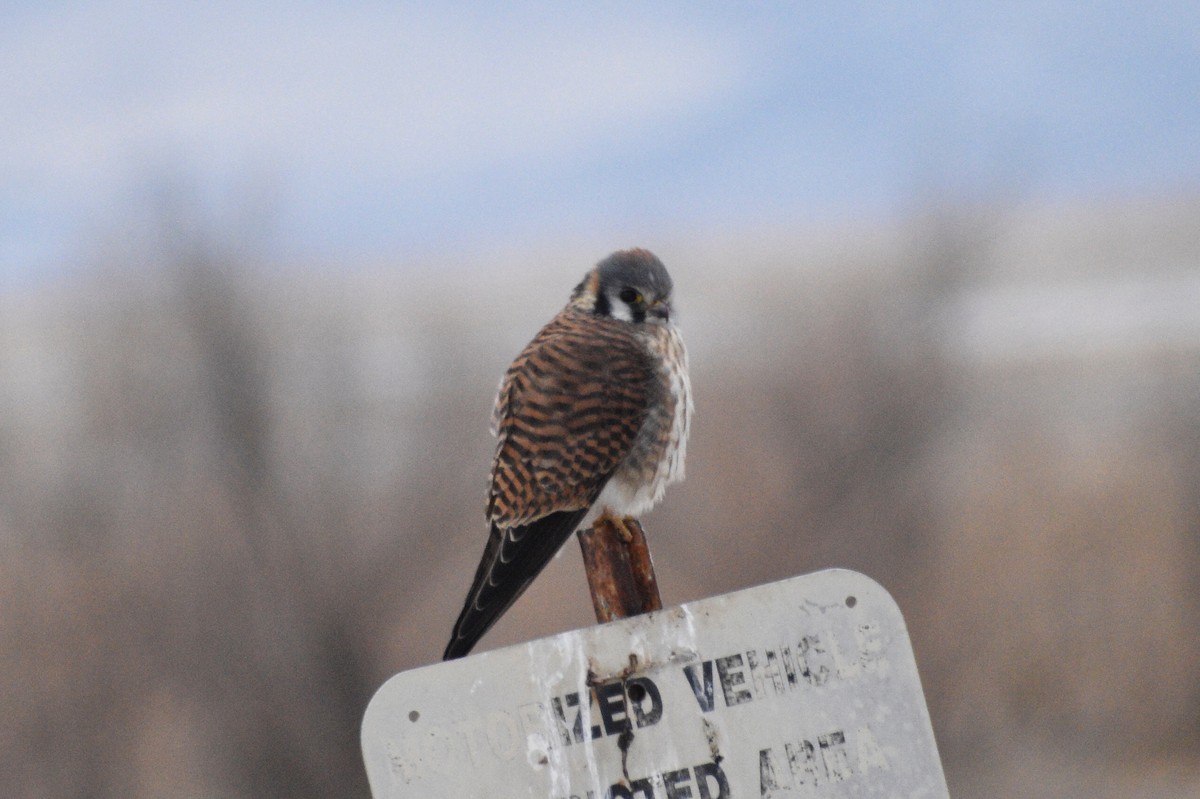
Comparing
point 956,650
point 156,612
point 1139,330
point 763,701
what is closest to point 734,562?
point 956,650

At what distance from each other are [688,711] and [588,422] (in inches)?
36.4

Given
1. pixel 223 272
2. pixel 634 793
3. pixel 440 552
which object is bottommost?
pixel 440 552

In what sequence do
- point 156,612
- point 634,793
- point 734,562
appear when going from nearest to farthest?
point 634,793 → point 156,612 → point 734,562

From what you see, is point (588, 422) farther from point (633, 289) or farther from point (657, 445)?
point (633, 289)

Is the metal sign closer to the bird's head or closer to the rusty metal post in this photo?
the rusty metal post

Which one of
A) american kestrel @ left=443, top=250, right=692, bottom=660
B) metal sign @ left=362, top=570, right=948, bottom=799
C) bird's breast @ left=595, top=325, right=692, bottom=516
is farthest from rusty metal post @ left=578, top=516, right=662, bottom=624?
bird's breast @ left=595, top=325, right=692, bottom=516

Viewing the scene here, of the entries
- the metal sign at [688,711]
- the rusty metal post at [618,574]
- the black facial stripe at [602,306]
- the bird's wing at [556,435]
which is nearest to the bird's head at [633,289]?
the black facial stripe at [602,306]

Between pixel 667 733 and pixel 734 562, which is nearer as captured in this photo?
pixel 667 733

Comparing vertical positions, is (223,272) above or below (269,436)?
above

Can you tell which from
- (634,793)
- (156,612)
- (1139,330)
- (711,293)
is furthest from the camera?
(711,293)

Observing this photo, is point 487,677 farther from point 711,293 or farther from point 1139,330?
point 711,293

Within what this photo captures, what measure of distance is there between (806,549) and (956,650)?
43.5 inches

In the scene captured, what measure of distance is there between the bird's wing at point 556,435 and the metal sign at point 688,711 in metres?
0.55

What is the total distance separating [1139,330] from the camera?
1862 cm
